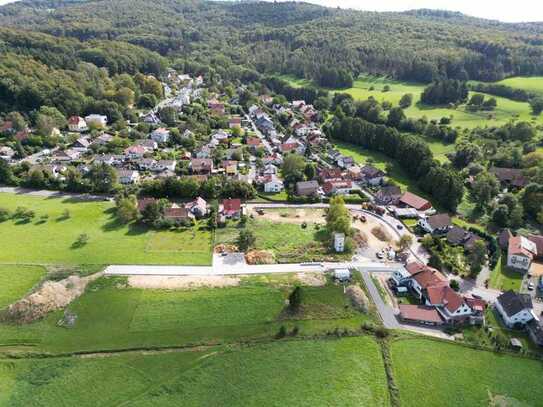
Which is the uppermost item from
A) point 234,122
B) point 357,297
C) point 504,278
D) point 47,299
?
point 234,122

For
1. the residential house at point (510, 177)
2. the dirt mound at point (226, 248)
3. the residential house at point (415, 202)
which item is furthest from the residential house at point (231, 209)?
the residential house at point (510, 177)

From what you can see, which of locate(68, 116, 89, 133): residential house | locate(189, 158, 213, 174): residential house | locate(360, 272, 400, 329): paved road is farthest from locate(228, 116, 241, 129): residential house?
locate(360, 272, 400, 329): paved road

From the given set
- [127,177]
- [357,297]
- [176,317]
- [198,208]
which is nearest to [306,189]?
[198,208]

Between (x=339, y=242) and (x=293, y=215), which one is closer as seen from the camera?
(x=339, y=242)

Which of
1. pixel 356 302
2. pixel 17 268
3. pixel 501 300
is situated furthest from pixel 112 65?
pixel 501 300

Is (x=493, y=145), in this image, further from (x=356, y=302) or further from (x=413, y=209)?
(x=356, y=302)

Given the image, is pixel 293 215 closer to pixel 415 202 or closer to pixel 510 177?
pixel 415 202
